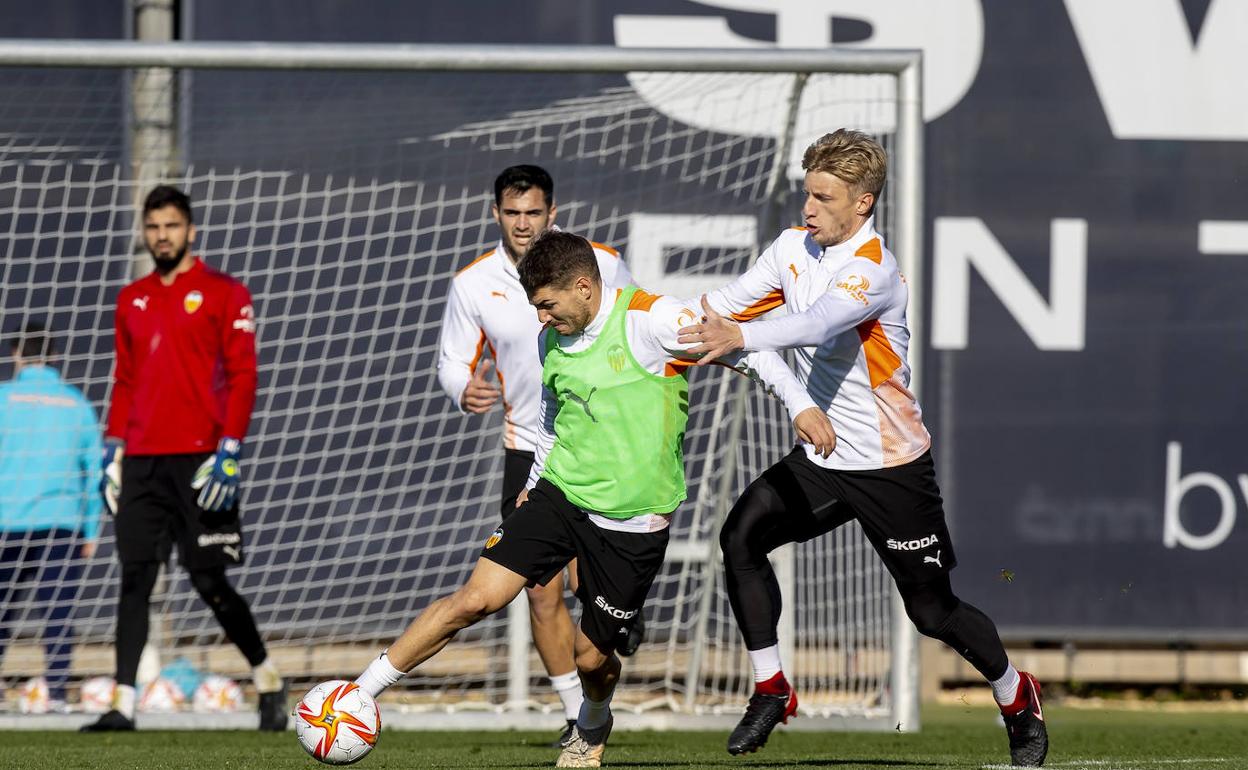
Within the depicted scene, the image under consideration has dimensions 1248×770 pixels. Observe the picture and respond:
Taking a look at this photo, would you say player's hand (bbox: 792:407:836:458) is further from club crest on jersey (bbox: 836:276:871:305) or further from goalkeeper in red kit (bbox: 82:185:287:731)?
goalkeeper in red kit (bbox: 82:185:287:731)

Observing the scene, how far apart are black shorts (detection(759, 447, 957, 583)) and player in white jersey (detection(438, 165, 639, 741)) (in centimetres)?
109

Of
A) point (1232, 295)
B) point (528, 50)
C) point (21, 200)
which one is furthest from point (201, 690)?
point (1232, 295)

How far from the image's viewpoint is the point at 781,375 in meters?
4.76

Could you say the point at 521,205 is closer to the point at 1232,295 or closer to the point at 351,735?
the point at 351,735

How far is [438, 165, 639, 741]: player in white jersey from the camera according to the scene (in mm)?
5875

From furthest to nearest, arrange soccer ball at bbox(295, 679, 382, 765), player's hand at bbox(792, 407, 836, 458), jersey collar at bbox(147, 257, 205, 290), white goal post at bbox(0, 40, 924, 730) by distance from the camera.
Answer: white goal post at bbox(0, 40, 924, 730) → jersey collar at bbox(147, 257, 205, 290) → player's hand at bbox(792, 407, 836, 458) → soccer ball at bbox(295, 679, 382, 765)

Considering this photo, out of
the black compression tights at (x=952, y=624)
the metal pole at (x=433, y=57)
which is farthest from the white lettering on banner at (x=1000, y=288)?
the black compression tights at (x=952, y=624)

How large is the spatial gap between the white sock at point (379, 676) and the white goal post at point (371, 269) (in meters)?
3.37

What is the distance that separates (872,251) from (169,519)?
3.29 m

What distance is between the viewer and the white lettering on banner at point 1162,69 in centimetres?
893

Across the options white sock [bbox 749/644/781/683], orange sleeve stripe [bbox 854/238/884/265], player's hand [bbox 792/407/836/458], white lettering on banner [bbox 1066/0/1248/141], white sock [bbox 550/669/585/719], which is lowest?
white sock [bbox 550/669/585/719]

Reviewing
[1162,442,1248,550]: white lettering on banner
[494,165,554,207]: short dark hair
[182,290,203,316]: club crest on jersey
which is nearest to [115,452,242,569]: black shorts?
[182,290,203,316]: club crest on jersey

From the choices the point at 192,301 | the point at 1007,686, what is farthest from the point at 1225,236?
the point at 192,301

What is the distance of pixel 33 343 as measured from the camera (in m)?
8.02
